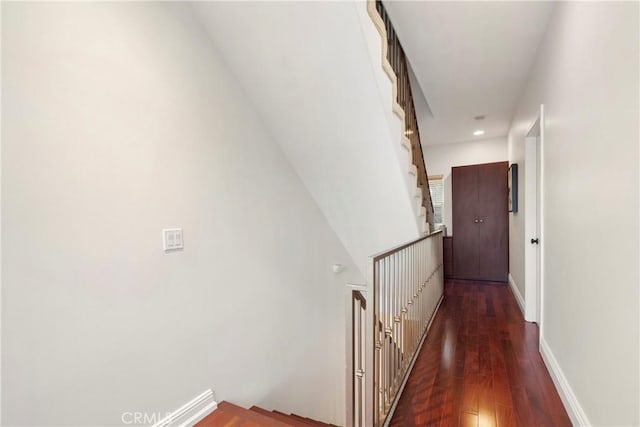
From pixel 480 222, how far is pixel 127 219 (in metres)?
5.24

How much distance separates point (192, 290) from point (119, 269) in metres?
0.49

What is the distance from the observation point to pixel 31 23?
1.27 meters

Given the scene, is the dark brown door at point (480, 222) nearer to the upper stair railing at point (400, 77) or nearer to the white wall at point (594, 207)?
the upper stair railing at point (400, 77)

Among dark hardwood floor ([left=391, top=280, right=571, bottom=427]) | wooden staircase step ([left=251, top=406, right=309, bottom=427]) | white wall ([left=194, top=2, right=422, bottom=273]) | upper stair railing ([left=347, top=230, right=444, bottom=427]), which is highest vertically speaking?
white wall ([left=194, top=2, right=422, bottom=273])

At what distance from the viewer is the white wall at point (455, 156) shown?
18.1ft

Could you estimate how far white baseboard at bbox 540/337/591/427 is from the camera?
156cm

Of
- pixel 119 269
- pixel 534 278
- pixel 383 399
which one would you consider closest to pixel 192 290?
pixel 119 269

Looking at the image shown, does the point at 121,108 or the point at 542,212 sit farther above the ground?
the point at 121,108

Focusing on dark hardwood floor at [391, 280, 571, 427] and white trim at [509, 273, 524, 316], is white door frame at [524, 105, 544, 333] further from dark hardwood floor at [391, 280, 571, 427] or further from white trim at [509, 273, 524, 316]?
white trim at [509, 273, 524, 316]

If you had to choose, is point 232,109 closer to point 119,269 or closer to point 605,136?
point 119,269

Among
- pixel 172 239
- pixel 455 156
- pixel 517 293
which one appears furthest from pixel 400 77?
pixel 455 156

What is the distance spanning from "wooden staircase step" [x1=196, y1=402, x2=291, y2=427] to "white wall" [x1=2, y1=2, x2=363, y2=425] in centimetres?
15

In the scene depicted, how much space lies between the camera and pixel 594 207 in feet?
4.75

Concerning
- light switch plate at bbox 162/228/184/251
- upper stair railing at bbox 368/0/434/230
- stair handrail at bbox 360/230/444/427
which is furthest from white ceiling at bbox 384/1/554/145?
light switch plate at bbox 162/228/184/251
